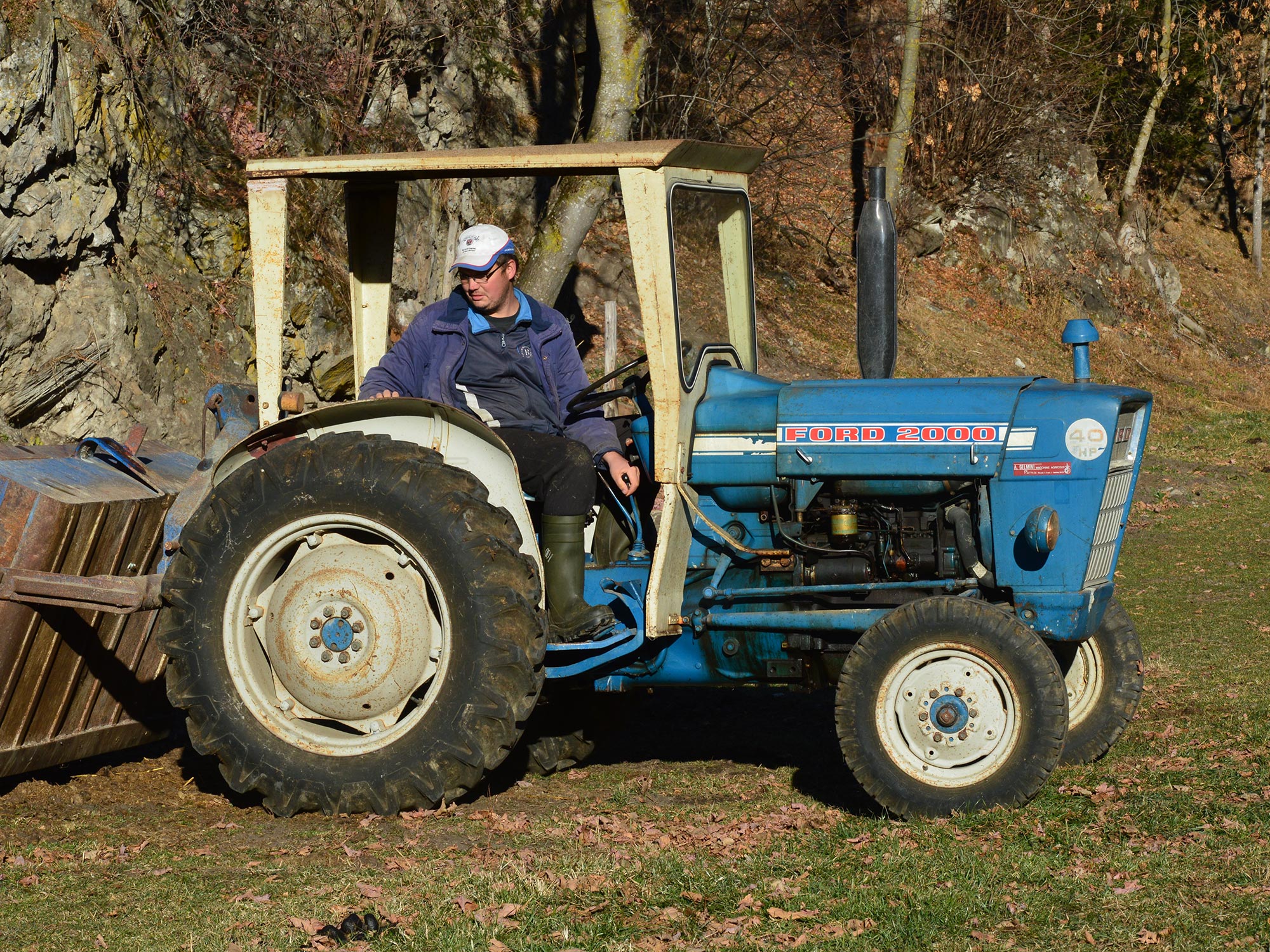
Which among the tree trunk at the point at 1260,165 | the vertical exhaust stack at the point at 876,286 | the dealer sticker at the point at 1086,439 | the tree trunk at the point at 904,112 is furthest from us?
the tree trunk at the point at 1260,165

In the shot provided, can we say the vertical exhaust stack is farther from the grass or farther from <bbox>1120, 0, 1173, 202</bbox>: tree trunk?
<bbox>1120, 0, 1173, 202</bbox>: tree trunk

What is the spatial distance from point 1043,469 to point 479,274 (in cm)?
226

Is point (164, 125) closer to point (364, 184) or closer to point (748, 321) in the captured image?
point (364, 184)

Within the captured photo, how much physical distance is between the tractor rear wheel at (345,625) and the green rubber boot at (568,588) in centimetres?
24

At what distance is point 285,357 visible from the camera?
36.8 feet

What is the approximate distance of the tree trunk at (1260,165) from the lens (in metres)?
27.3

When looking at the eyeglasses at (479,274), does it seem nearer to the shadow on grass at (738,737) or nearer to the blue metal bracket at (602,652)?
the blue metal bracket at (602,652)

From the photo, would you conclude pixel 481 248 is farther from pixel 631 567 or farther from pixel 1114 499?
pixel 1114 499

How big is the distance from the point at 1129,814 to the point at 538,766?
2421mm

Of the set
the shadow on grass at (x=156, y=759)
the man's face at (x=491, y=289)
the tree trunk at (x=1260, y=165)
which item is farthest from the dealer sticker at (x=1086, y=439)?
the tree trunk at (x=1260, y=165)

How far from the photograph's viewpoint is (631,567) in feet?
18.5

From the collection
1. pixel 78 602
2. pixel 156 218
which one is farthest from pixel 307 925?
pixel 156 218

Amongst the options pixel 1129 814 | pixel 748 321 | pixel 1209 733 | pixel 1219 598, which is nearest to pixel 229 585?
pixel 748 321

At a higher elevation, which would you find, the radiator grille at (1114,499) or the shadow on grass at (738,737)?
the radiator grille at (1114,499)
